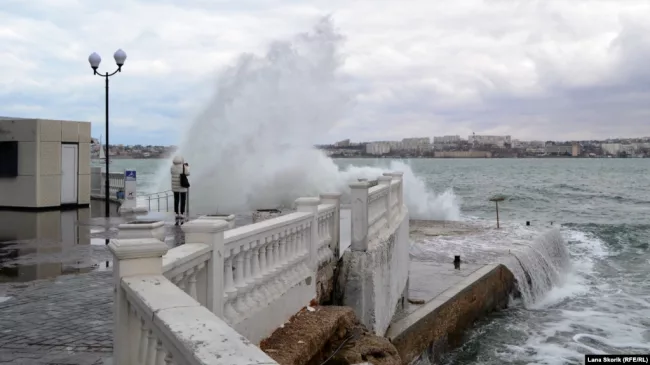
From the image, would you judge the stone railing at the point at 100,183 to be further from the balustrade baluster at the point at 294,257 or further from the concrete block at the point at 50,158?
the balustrade baluster at the point at 294,257

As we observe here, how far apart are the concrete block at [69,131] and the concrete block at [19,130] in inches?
39.5

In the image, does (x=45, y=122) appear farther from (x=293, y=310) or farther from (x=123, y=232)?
(x=123, y=232)

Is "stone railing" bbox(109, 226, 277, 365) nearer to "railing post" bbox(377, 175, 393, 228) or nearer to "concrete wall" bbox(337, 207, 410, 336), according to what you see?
"concrete wall" bbox(337, 207, 410, 336)

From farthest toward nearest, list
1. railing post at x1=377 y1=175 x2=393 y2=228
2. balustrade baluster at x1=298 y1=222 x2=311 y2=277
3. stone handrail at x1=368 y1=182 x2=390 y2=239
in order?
1. railing post at x1=377 y1=175 x2=393 y2=228
2. stone handrail at x1=368 y1=182 x2=390 y2=239
3. balustrade baluster at x1=298 y1=222 x2=311 y2=277

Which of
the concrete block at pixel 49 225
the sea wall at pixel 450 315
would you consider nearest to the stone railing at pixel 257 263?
the sea wall at pixel 450 315

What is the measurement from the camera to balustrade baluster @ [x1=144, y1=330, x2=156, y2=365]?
3.10 metres

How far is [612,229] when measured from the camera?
112ft

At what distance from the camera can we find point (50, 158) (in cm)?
1991

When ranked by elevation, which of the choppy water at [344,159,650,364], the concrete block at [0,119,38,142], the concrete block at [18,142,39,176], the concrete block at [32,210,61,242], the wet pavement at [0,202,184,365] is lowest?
the choppy water at [344,159,650,364]

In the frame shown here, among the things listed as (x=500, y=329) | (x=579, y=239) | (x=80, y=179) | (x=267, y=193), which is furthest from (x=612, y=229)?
(x=80, y=179)

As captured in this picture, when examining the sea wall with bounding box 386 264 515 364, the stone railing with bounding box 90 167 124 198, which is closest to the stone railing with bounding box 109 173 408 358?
the sea wall with bounding box 386 264 515 364

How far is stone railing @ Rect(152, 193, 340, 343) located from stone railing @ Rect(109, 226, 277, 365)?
224mm

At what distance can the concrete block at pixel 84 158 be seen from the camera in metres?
21.1

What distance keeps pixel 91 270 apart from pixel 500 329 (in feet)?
26.8
